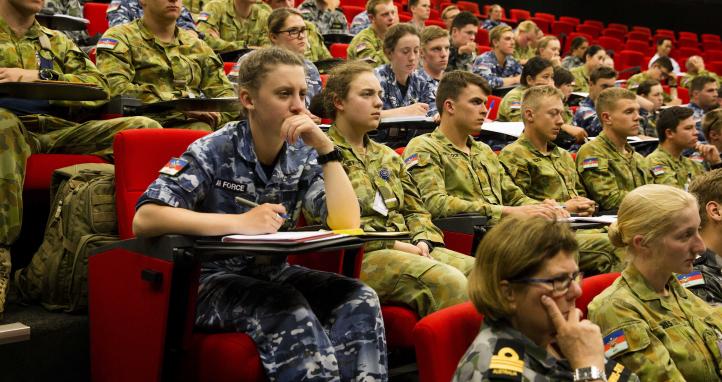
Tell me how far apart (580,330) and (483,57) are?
5.98 meters

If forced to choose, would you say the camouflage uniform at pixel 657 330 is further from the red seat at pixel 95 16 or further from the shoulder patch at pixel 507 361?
the red seat at pixel 95 16

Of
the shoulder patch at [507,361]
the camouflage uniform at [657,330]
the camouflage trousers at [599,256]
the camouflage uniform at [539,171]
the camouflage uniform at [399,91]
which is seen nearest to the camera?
the shoulder patch at [507,361]

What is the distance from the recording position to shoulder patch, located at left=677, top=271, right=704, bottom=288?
2234 millimetres

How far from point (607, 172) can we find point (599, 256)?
3.03ft

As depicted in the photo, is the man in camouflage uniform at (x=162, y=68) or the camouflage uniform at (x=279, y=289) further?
the man in camouflage uniform at (x=162, y=68)

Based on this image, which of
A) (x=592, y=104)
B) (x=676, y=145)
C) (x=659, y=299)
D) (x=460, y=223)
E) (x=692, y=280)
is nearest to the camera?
(x=659, y=299)

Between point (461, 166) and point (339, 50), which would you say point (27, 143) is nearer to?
point (461, 166)

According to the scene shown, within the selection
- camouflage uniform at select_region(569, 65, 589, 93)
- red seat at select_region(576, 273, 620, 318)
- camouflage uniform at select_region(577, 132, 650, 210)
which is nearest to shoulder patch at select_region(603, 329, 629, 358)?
red seat at select_region(576, 273, 620, 318)

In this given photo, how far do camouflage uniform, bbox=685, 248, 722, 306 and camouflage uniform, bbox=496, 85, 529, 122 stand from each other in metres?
3.12

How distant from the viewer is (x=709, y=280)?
7.41 feet

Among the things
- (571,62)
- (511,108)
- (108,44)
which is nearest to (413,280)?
(108,44)

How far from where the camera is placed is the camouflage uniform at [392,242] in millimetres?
2412

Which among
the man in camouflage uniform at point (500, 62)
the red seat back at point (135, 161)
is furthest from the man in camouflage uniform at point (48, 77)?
the man in camouflage uniform at point (500, 62)

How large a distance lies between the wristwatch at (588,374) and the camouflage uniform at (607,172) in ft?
8.86
